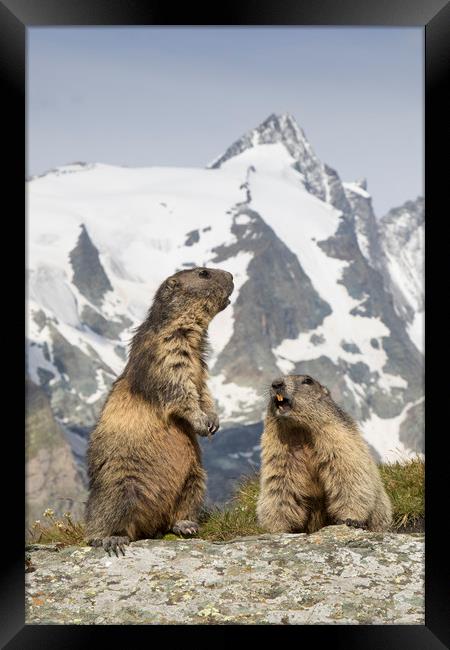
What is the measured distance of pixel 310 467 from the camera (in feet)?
29.4

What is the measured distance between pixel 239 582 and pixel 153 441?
170cm

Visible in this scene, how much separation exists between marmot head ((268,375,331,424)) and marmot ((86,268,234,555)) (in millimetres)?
688

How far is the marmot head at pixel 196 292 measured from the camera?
8961 mm

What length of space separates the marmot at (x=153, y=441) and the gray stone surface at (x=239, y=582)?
374 mm

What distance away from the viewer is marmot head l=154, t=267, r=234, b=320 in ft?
29.4

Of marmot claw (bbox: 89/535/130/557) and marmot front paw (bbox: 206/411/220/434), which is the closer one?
marmot claw (bbox: 89/535/130/557)

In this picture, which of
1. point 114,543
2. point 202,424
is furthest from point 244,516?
point 114,543

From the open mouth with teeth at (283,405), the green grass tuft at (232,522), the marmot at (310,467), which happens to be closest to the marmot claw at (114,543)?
the green grass tuft at (232,522)

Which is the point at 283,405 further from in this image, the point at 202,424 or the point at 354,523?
the point at 354,523

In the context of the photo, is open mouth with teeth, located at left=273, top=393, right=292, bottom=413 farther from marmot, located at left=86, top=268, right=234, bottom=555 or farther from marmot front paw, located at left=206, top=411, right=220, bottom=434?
marmot front paw, located at left=206, top=411, right=220, bottom=434

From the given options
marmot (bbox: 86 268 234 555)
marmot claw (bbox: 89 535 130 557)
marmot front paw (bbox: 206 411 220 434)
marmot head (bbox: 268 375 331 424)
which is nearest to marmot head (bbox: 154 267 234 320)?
marmot (bbox: 86 268 234 555)

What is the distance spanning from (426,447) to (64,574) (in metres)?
3.14

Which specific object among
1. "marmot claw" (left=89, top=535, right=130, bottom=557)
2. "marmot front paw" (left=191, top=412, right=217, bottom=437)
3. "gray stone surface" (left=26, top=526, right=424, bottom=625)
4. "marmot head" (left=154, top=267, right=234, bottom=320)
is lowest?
"gray stone surface" (left=26, top=526, right=424, bottom=625)

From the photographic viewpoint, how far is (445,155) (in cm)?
674
